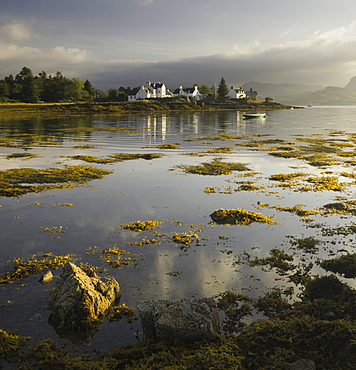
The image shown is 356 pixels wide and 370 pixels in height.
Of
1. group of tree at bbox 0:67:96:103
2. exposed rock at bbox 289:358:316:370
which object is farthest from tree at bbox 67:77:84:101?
exposed rock at bbox 289:358:316:370

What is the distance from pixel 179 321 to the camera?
7637 millimetres

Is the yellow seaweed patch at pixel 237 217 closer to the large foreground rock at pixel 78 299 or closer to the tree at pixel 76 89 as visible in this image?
the large foreground rock at pixel 78 299

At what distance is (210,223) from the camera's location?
15.1 meters

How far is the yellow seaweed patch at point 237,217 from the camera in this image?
1527 centimetres

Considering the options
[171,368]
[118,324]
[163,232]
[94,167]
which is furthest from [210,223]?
[94,167]

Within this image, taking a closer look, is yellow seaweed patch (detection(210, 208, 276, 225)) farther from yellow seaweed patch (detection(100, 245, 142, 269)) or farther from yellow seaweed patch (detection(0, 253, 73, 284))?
yellow seaweed patch (detection(0, 253, 73, 284))

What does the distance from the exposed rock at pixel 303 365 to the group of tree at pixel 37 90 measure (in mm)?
156768

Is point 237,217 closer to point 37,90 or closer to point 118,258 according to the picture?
point 118,258


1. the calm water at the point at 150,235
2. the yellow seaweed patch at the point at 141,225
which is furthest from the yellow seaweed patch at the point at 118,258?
the yellow seaweed patch at the point at 141,225

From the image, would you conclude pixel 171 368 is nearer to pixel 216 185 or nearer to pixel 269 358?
pixel 269 358

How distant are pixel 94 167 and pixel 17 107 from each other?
121117 mm

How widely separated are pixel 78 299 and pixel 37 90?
16045cm

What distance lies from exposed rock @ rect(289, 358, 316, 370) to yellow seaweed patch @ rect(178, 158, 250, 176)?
752 inches

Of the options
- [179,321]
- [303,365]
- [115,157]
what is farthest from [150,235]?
[115,157]
